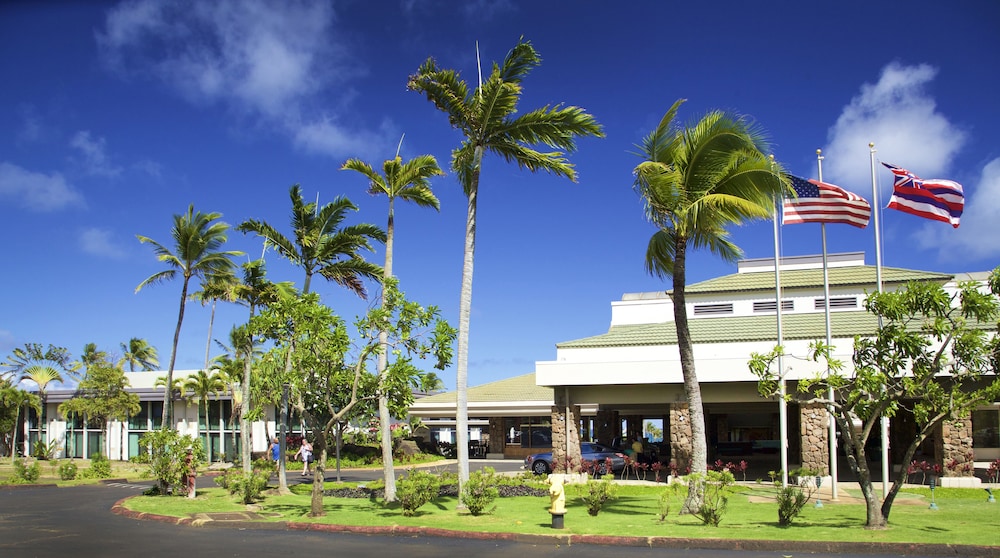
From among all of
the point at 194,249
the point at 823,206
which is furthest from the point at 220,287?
the point at 823,206

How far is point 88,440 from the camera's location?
47.4m

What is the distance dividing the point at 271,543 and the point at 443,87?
35.3 feet

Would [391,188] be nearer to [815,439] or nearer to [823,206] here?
[823,206]

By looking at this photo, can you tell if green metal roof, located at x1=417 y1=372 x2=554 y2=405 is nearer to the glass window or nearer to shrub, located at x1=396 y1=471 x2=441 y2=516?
the glass window

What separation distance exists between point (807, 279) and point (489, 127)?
1848 centimetres

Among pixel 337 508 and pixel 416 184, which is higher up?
pixel 416 184

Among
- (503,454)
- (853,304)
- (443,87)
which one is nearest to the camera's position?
(443,87)

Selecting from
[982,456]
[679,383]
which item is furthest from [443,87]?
[982,456]

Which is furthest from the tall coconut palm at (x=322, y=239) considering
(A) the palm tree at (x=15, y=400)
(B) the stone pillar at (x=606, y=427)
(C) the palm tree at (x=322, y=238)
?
(A) the palm tree at (x=15, y=400)

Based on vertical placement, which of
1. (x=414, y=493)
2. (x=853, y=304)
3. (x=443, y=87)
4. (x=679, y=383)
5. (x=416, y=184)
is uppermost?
(x=443, y=87)

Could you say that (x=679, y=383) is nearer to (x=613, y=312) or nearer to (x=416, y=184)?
(x=613, y=312)

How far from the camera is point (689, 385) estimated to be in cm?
1783

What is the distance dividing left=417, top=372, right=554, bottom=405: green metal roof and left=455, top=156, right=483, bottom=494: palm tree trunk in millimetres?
24066

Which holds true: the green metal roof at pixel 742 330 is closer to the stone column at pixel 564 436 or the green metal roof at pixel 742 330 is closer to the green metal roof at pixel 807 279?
the green metal roof at pixel 807 279
